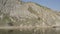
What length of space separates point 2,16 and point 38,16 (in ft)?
9.41

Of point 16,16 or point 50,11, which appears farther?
point 50,11

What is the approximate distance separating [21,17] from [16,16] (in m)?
0.38

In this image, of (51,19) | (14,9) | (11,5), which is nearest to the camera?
(11,5)

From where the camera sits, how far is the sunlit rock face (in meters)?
13.8

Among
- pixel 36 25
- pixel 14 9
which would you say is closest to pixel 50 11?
pixel 36 25

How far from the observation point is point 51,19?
51.6 feet

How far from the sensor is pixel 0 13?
13.8 metres

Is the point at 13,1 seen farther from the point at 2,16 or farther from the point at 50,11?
the point at 50,11

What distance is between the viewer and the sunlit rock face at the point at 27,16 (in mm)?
13795

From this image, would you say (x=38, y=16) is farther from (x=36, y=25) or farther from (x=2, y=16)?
(x=2, y=16)

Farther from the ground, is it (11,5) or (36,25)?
(11,5)

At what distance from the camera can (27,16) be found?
595 inches

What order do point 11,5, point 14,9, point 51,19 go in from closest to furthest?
point 11,5, point 14,9, point 51,19

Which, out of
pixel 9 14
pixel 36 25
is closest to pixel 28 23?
pixel 36 25
